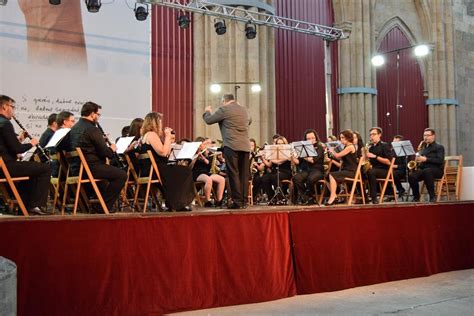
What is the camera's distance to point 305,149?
967 cm

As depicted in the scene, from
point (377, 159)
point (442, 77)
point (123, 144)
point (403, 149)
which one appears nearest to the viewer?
point (123, 144)

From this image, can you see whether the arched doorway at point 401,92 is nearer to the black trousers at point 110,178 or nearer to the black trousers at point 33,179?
the black trousers at point 110,178

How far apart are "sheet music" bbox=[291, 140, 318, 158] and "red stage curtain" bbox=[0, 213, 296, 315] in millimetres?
3059

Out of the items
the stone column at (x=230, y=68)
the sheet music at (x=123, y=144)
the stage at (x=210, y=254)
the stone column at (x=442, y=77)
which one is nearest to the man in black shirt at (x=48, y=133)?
the sheet music at (x=123, y=144)

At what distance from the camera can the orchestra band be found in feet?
22.0

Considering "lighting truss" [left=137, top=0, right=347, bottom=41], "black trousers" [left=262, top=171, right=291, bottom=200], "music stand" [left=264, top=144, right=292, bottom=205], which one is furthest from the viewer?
"lighting truss" [left=137, top=0, right=347, bottom=41]

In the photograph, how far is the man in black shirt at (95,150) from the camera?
6.93m

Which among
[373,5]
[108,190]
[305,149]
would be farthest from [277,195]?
[373,5]

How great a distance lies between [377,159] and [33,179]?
219 inches

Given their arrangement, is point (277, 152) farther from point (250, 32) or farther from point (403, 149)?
point (250, 32)

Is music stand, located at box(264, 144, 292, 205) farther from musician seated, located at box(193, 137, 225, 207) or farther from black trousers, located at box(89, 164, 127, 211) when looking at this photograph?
black trousers, located at box(89, 164, 127, 211)

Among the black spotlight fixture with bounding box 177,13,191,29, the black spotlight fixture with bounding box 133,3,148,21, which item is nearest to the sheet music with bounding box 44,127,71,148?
the black spotlight fixture with bounding box 133,3,148,21

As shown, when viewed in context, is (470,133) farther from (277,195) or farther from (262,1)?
(277,195)

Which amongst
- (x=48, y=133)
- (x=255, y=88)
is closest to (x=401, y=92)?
(x=255, y=88)
